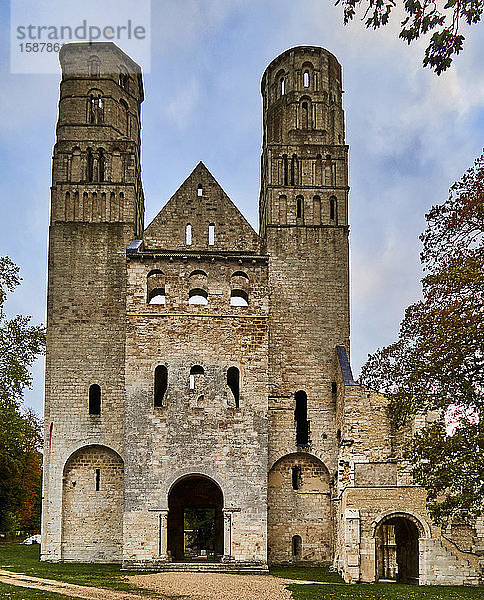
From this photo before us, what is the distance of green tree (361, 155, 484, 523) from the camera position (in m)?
18.4

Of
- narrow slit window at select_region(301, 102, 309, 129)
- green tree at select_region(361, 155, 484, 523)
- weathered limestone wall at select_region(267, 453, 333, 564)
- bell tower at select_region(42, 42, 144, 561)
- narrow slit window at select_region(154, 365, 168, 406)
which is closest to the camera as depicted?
green tree at select_region(361, 155, 484, 523)

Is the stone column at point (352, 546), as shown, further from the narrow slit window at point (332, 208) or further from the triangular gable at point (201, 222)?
the narrow slit window at point (332, 208)

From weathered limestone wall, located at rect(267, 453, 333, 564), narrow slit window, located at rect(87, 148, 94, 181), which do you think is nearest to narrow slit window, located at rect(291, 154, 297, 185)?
narrow slit window, located at rect(87, 148, 94, 181)

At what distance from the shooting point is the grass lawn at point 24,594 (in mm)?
18562

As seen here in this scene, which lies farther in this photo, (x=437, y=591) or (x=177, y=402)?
(x=177, y=402)

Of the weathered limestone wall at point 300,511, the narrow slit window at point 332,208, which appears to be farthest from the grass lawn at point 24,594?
the narrow slit window at point 332,208

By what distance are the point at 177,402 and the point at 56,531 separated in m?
6.95

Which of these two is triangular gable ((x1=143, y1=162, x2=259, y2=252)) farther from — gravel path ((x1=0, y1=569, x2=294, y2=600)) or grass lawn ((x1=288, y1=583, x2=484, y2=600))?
grass lawn ((x1=288, y1=583, x2=484, y2=600))

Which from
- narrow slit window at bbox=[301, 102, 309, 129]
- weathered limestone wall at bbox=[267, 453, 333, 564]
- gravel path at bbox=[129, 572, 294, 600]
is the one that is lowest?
gravel path at bbox=[129, 572, 294, 600]

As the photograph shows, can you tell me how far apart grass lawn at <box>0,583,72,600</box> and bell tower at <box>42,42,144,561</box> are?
39.8 ft

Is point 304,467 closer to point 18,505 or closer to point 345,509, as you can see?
point 345,509

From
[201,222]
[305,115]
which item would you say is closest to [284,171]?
[305,115]

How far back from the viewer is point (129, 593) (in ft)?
70.5

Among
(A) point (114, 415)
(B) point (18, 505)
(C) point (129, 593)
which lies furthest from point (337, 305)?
(B) point (18, 505)
